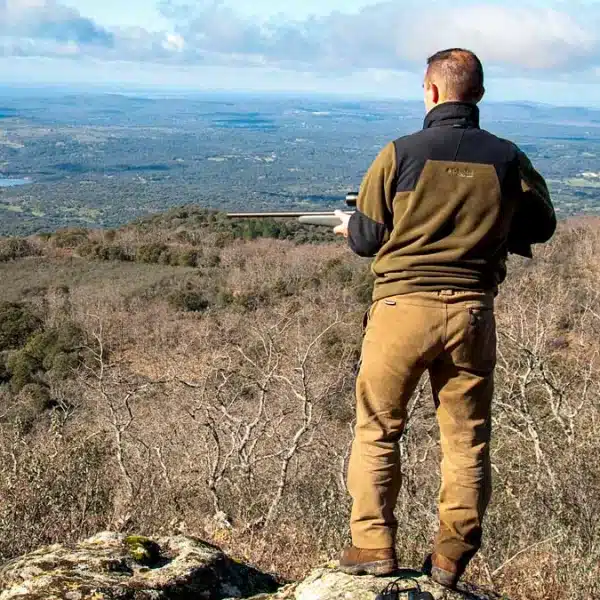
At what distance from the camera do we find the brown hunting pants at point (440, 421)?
8.55 feet

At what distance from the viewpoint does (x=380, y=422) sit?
2686mm

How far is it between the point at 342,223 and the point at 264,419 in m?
8.94

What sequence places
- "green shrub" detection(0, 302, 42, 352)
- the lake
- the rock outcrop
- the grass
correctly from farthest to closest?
the lake < the grass < "green shrub" detection(0, 302, 42, 352) < the rock outcrop

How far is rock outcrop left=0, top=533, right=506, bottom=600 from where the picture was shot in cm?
262

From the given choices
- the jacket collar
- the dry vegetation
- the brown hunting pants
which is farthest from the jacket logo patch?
the dry vegetation

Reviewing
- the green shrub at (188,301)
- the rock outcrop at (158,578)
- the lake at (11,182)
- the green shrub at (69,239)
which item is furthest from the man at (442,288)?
the lake at (11,182)

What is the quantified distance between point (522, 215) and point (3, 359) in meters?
24.0

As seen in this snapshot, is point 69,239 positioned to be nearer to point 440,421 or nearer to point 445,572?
point 440,421

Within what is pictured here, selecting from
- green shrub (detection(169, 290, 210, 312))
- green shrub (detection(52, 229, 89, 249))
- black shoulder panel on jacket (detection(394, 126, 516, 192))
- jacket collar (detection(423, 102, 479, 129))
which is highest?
jacket collar (detection(423, 102, 479, 129))

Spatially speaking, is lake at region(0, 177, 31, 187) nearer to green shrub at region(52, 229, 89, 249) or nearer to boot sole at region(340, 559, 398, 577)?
green shrub at region(52, 229, 89, 249)

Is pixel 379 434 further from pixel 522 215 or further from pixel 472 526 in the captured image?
pixel 522 215

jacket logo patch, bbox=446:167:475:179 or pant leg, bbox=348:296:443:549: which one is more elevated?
jacket logo patch, bbox=446:167:475:179

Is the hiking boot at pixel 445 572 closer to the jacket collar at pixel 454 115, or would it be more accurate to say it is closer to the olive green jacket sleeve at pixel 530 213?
the olive green jacket sleeve at pixel 530 213

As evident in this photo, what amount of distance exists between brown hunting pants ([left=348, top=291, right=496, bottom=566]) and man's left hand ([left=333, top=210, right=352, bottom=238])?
1.32 ft
